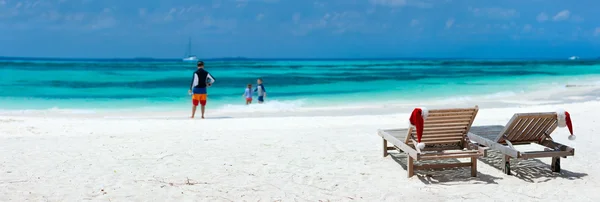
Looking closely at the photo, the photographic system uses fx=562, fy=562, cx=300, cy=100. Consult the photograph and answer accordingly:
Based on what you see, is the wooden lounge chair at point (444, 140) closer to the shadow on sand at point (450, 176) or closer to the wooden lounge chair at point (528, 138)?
the shadow on sand at point (450, 176)

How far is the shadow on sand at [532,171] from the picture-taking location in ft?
19.2

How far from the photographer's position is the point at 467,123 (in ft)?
19.3

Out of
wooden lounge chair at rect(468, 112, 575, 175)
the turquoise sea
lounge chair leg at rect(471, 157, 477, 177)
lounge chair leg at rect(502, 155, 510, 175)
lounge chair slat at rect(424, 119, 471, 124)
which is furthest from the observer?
the turquoise sea

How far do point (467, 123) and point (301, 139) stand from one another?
3.08 metres

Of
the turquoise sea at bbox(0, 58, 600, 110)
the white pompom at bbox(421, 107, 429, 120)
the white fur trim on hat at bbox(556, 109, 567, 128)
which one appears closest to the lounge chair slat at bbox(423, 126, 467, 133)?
the white pompom at bbox(421, 107, 429, 120)

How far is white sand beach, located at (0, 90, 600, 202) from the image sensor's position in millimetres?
5281

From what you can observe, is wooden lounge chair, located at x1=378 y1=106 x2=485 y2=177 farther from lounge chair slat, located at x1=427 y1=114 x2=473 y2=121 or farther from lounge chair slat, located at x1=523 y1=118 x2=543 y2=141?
lounge chair slat, located at x1=523 y1=118 x2=543 y2=141

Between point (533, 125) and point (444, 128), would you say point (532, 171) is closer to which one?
point (533, 125)

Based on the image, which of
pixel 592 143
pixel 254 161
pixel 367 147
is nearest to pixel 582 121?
pixel 592 143

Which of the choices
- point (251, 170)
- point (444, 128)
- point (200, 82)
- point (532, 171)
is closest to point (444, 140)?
point (444, 128)

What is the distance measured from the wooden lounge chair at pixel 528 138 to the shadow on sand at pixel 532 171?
117 mm

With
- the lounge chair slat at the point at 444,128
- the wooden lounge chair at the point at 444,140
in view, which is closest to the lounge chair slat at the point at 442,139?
the wooden lounge chair at the point at 444,140

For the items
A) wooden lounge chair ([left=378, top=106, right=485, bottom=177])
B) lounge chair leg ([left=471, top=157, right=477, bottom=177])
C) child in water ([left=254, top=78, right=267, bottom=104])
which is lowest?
lounge chair leg ([left=471, top=157, right=477, bottom=177])

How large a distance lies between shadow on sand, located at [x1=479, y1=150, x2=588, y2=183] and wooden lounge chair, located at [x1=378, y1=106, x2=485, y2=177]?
50 centimetres
